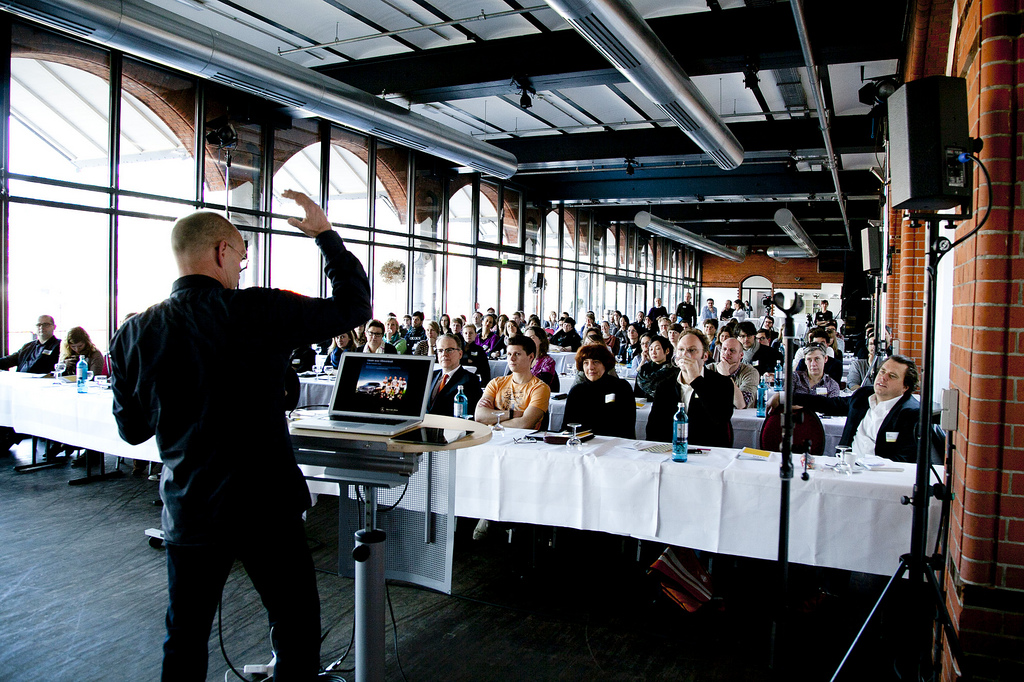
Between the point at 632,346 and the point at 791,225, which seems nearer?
the point at 632,346

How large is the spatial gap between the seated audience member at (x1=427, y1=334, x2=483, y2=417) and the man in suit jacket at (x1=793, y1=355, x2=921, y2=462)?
2.20 meters

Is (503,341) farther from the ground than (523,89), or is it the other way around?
(523,89)

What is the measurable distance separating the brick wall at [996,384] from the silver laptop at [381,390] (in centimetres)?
189

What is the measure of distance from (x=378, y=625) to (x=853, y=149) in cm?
979

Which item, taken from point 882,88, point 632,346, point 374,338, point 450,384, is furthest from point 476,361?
point 882,88

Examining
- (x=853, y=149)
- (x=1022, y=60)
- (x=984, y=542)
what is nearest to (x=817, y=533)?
(x=984, y=542)

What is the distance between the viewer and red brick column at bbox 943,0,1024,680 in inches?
84.1

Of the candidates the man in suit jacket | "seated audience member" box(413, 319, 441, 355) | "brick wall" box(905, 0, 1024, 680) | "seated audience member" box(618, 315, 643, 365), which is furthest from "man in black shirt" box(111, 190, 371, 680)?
"seated audience member" box(618, 315, 643, 365)

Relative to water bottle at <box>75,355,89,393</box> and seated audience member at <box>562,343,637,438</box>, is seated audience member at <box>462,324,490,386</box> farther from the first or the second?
water bottle at <box>75,355,89,393</box>

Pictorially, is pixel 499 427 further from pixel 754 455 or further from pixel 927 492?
pixel 927 492

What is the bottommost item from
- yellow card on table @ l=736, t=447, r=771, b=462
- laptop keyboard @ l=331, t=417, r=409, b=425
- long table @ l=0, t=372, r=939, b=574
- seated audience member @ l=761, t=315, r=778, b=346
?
long table @ l=0, t=372, r=939, b=574

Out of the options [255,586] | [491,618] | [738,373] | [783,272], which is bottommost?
[491,618]

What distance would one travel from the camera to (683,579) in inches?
131

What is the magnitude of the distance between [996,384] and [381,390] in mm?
2124
